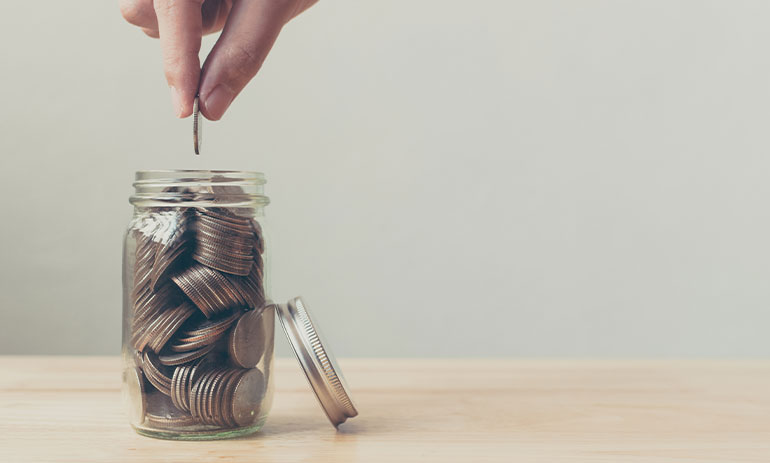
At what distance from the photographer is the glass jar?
2.45ft

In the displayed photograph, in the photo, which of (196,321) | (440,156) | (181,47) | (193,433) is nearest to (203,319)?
(196,321)

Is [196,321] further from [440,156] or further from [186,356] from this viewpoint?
[440,156]

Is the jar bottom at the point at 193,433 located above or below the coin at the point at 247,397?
below

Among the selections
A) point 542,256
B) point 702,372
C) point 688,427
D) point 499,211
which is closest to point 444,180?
point 499,211

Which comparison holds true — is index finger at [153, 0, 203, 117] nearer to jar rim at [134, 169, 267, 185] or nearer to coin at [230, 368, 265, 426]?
jar rim at [134, 169, 267, 185]

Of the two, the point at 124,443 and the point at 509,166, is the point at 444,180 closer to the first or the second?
the point at 509,166

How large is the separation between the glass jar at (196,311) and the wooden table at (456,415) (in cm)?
3

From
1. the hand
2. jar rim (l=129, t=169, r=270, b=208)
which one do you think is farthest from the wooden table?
the hand

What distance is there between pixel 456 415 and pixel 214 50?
18.6 inches

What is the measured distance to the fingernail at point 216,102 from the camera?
0.79m

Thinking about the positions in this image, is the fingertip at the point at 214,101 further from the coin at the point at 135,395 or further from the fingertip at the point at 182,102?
the coin at the point at 135,395

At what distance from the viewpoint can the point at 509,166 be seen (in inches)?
90.1

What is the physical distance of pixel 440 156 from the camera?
2.28 m

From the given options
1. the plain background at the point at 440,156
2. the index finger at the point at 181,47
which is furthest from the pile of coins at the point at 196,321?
the plain background at the point at 440,156
